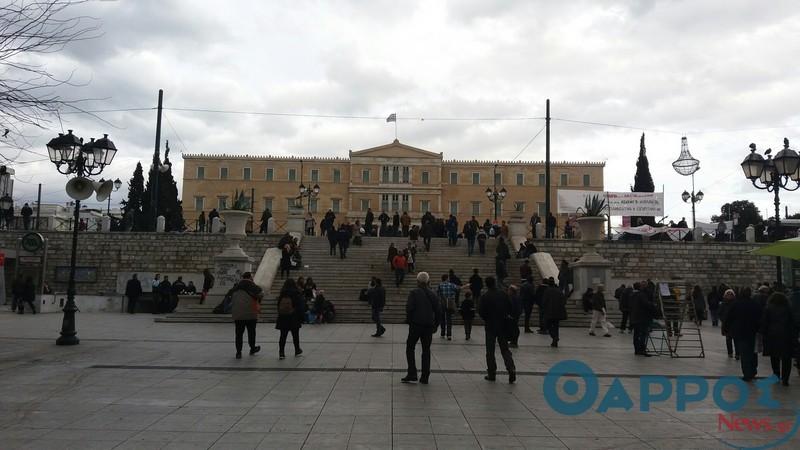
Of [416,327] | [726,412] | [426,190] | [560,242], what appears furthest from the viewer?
[426,190]

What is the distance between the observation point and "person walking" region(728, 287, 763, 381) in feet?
30.2

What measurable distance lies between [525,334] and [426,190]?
64392 mm

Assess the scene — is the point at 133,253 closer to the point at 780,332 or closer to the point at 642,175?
the point at 780,332

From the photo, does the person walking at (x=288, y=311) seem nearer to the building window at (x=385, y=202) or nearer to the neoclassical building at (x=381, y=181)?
the neoclassical building at (x=381, y=181)

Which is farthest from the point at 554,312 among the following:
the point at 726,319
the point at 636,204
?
the point at 636,204

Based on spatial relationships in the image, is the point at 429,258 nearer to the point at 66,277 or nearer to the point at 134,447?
the point at 66,277

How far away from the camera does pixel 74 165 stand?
12.5m

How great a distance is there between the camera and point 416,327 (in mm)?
8273

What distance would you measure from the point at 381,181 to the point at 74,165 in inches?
2686

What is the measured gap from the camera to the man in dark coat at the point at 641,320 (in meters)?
12.0

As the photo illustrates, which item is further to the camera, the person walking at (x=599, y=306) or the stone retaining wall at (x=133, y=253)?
the stone retaining wall at (x=133, y=253)

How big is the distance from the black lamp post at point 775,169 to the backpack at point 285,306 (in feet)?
33.0

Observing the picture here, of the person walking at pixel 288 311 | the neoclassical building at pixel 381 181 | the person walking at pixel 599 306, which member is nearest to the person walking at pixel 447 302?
the person walking at pixel 599 306

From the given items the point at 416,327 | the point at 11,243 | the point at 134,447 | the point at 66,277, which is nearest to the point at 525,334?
the point at 416,327
